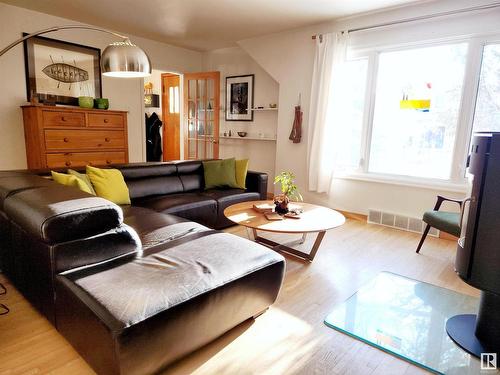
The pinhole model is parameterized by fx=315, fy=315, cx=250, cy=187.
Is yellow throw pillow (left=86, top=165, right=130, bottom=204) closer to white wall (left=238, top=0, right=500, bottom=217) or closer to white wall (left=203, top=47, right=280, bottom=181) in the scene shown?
white wall (left=238, top=0, right=500, bottom=217)

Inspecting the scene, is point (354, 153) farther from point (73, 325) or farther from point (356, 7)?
point (73, 325)

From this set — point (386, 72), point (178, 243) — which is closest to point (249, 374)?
point (178, 243)

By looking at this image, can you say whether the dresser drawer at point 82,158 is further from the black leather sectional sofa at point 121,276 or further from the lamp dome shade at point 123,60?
the lamp dome shade at point 123,60

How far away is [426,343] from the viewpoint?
1.76 meters

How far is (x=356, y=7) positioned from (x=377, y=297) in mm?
3200

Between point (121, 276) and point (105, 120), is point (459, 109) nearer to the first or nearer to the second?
point (121, 276)

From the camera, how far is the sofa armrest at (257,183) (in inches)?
155

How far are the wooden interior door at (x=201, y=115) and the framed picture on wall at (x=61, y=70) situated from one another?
162cm

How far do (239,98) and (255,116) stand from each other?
492 mm

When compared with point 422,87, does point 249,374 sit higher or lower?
lower

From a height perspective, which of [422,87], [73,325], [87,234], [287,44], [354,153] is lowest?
[73,325]

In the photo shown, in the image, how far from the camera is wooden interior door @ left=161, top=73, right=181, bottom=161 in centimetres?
655

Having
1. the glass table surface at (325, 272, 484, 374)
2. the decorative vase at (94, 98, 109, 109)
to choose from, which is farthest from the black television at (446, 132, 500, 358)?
the decorative vase at (94, 98, 109, 109)

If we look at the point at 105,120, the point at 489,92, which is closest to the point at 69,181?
the point at 105,120
